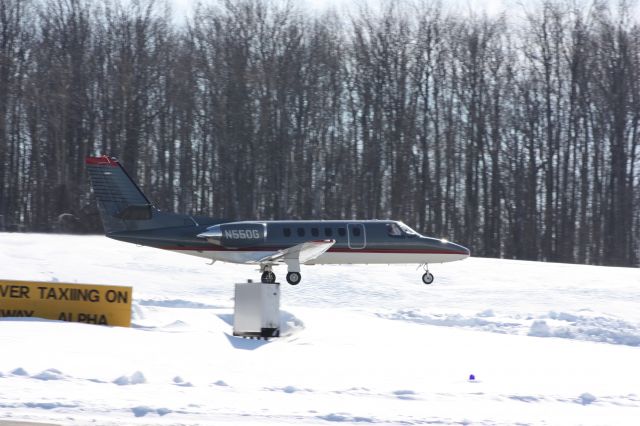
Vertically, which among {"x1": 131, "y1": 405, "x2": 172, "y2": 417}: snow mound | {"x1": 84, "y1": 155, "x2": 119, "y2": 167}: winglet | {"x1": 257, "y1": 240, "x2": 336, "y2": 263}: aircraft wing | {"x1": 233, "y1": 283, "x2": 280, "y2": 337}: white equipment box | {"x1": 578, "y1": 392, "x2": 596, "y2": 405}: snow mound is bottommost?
{"x1": 578, "y1": 392, "x2": 596, "y2": 405}: snow mound

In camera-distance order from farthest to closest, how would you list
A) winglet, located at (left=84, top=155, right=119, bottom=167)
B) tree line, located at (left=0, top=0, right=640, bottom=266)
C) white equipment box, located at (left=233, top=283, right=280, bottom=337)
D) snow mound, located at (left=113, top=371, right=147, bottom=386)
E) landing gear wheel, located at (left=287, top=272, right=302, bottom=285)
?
1. tree line, located at (left=0, top=0, right=640, bottom=266)
2. landing gear wheel, located at (left=287, top=272, right=302, bottom=285)
3. winglet, located at (left=84, top=155, right=119, bottom=167)
4. white equipment box, located at (left=233, top=283, right=280, bottom=337)
5. snow mound, located at (left=113, top=371, right=147, bottom=386)

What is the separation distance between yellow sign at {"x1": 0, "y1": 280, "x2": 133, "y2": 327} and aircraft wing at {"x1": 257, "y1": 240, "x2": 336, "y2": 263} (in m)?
8.28

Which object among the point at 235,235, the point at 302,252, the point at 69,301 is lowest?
the point at 69,301

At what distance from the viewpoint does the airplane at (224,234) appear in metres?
26.6

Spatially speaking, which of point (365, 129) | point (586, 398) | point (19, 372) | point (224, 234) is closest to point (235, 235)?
point (224, 234)

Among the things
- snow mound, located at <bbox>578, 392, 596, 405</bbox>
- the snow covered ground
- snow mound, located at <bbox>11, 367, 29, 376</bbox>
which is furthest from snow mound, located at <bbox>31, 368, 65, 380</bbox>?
snow mound, located at <bbox>578, 392, 596, 405</bbox>

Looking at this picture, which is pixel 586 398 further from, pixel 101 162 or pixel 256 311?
pixel 101 162

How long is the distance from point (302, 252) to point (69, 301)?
956 cm

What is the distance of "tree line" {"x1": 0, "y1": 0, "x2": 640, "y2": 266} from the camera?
52688mm

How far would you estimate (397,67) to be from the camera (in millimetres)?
54469

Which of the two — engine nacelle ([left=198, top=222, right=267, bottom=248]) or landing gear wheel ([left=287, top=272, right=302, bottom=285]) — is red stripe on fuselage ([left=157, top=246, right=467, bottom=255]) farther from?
landing gear wheel ([left=287, top=272, right=302, bottom=285])

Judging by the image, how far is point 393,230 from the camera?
2797 cm

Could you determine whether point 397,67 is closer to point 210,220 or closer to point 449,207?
point 449,207

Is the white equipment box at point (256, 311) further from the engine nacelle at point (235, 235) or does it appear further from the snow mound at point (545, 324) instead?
the engine nacelle at point (235, 235)
